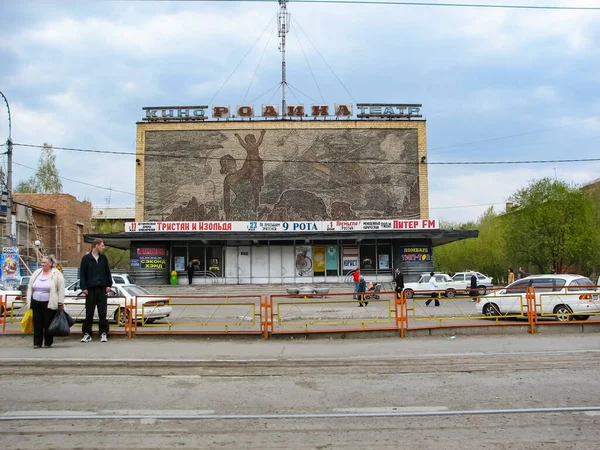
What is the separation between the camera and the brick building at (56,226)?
46.5 metres

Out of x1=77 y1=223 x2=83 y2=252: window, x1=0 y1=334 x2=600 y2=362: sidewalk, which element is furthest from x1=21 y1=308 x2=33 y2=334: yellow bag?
x1=77 y1=223 x2=83 y2=252: window

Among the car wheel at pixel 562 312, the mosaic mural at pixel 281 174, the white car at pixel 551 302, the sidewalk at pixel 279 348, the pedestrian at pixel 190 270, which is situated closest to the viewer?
the sidewalk at pixel 279 348

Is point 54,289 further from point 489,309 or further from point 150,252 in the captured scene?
point 150,252

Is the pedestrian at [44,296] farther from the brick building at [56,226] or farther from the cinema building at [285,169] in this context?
the brick building at [56,226]

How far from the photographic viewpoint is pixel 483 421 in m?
6.00

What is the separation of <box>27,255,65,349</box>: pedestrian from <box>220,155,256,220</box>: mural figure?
105ft

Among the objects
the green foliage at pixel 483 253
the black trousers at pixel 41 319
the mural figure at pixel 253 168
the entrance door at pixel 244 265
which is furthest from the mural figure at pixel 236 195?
the black trousers at pixel 41 319

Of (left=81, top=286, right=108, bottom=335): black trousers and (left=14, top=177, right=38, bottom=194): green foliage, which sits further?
(left=14, top=177, right=38, bottom=194): green foliage

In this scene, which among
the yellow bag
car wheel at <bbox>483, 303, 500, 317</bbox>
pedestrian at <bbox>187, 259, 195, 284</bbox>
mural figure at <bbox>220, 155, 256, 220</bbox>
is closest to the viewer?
the yellow bag

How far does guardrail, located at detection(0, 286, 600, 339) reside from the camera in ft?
40.5

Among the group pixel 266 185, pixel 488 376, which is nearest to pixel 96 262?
pixel 488 376

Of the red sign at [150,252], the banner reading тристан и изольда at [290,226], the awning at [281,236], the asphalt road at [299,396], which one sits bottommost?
the asphalt road at [299,396]

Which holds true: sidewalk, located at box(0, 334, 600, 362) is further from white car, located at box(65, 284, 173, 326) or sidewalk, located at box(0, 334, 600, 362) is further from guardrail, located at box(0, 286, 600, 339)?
white car, located at box(65, 284, 173, 326)

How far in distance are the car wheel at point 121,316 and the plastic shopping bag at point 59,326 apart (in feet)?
6.18
